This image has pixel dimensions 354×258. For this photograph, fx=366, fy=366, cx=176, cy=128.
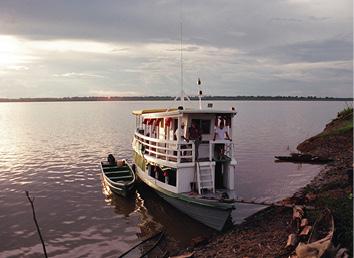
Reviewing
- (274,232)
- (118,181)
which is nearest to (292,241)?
(274,232)

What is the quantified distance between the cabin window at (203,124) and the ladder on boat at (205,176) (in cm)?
183

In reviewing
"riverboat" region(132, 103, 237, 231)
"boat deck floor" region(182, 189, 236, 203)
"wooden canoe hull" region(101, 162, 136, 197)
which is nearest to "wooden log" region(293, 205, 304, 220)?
"riverboat" region(132, 103, 237, 231)

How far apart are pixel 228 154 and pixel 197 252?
7.05 m

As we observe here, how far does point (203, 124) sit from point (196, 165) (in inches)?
90.2

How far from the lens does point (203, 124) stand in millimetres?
19000

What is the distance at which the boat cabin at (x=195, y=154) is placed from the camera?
18031 millimetres

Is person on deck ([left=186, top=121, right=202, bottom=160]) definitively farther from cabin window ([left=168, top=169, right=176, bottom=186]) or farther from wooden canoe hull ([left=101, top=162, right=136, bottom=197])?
wooden canoe hull ([left=101, top=162, right=136, bottom=197])

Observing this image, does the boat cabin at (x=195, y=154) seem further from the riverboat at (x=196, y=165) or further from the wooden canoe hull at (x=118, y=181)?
the wooden canoe hull at (x=118, y=181)

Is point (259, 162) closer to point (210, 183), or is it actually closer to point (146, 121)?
point (146, 121)

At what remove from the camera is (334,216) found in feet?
40.5

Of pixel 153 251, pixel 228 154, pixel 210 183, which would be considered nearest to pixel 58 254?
pixel 153 251

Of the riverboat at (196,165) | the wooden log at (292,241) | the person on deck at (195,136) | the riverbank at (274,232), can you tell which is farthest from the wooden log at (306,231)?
the person on deck at (195,136)

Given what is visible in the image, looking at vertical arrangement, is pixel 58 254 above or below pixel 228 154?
below

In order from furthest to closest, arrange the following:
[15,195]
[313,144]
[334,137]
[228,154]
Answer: [313,144] < [334,137] < [15,195] < [228,154]
